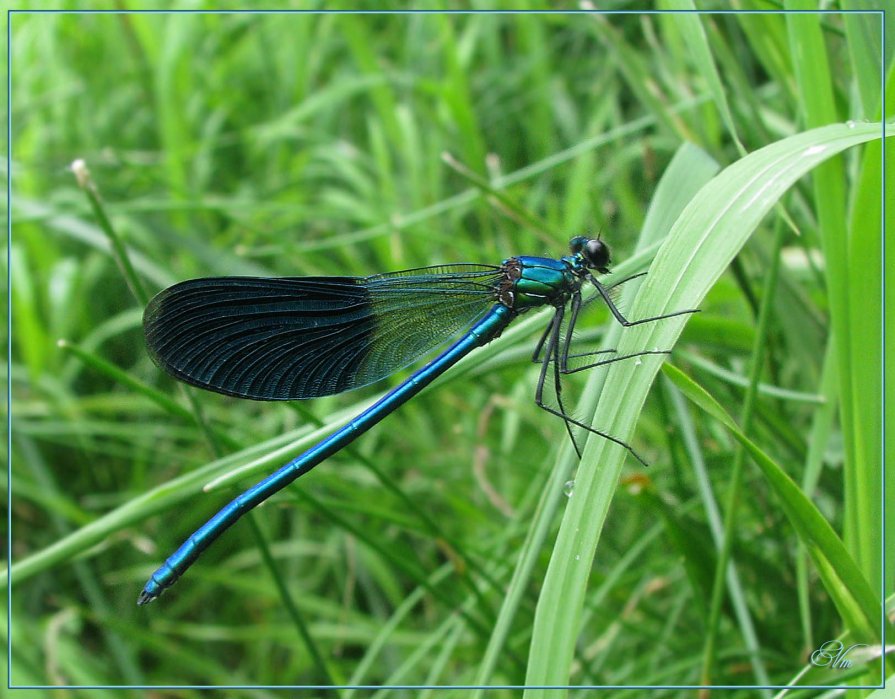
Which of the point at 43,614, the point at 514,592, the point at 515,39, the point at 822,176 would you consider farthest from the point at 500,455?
the point at 515,39

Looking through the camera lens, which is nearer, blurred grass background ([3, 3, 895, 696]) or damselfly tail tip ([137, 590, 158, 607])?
damselfly tail tip ([137, 590, 158, 607])

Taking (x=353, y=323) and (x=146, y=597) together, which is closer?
(x=146, y=597)

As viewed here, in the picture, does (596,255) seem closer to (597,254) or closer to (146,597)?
(597,254)

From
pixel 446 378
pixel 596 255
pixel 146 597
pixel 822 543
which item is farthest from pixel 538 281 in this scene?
pixel 146 597

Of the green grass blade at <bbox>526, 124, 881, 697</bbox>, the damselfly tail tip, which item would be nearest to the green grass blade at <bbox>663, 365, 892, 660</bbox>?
the green grass blade at <bbox>526, 124, 881, 697</bbox>

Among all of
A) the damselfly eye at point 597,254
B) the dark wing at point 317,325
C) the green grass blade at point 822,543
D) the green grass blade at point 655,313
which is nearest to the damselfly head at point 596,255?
the damselfly eye at point 597,254

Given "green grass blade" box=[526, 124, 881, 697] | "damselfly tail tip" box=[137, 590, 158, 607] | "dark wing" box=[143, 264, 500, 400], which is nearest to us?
"green grass blade" box=[526, 124, 881, 697]

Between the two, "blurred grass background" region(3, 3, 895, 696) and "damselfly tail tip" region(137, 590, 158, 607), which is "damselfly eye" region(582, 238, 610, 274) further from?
"damselfly tail tip" region(137, 590, 158, 607)

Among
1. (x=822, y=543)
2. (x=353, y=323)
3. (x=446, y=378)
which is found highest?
(x=353, y=323)
